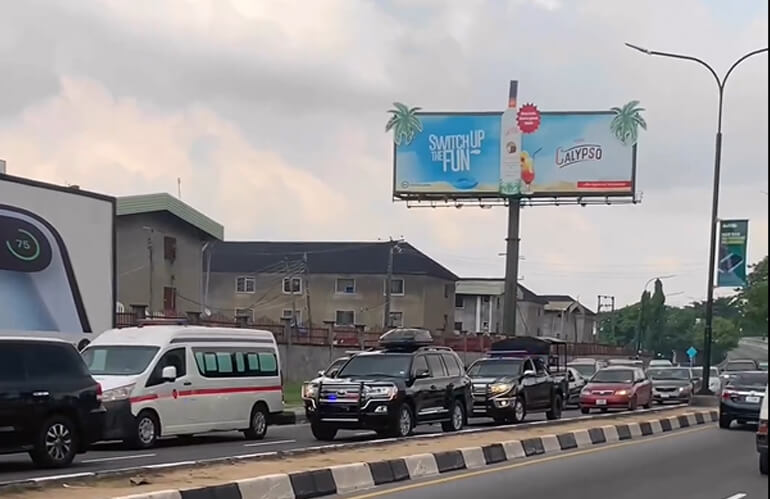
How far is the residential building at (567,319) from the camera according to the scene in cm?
11006

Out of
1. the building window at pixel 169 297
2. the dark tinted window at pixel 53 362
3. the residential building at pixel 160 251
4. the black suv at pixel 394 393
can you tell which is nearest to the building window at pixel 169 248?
the residential building at pixel 160 251

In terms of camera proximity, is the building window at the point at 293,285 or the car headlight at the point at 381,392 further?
the building window at the point at 293,285

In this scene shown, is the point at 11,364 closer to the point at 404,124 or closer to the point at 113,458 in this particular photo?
the point at 113,458

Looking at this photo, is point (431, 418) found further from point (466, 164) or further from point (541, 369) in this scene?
point (466, 164)

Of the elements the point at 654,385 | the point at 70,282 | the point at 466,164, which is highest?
the point at 466,164

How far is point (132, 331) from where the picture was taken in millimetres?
21344

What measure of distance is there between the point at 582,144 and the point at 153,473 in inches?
1777

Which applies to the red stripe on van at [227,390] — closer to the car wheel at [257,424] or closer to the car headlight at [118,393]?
the car wheel at [257,424]

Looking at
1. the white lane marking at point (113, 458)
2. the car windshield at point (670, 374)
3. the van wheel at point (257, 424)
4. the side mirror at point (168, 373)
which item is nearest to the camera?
the white lane marking at point (113, 458)

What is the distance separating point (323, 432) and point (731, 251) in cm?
1682

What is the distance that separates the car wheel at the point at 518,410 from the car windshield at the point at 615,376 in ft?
27.0

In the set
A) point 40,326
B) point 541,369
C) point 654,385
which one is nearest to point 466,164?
point 654,385

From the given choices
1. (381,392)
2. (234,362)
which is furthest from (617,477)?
(234,362)

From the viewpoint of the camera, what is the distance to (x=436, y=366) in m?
24.1
